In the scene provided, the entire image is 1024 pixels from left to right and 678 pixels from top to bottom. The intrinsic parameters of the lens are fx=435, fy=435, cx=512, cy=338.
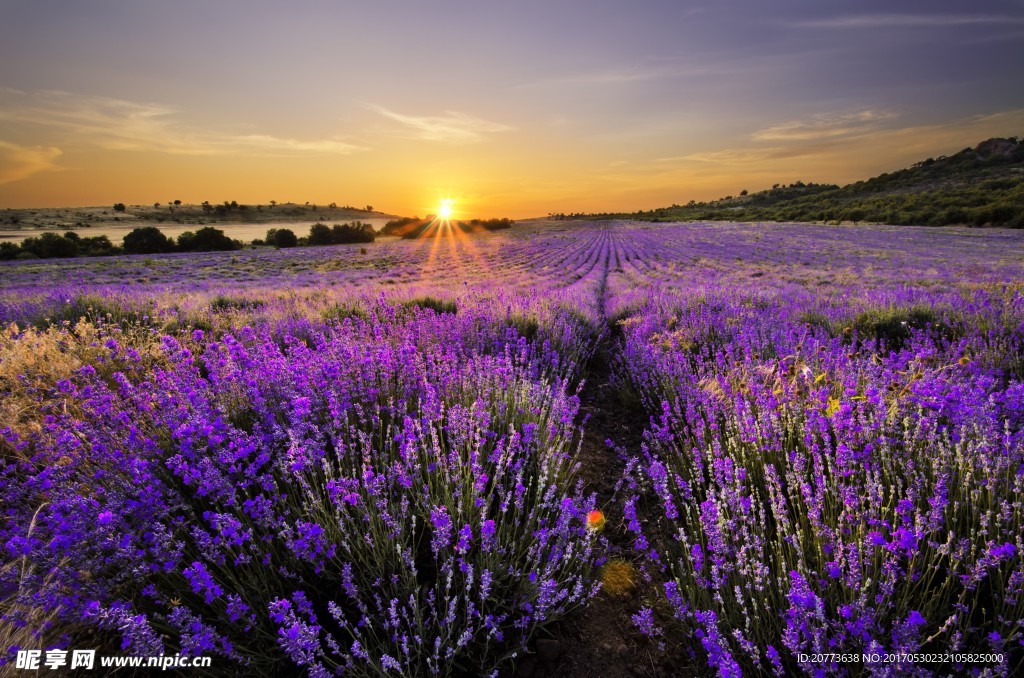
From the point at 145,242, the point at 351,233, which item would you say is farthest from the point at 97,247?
the point at 351,233

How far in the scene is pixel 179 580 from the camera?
185cm

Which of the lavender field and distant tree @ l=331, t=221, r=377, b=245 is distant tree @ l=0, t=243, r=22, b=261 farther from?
the lavender field

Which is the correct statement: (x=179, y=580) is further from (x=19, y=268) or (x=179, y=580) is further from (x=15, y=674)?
(x=19, y=268)

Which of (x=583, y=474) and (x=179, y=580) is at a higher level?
(x=179, y=580)

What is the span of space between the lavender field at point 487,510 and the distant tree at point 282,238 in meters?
42.1

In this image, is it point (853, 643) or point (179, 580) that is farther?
point (179, 580)

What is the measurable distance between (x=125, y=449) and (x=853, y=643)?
3.39 metres

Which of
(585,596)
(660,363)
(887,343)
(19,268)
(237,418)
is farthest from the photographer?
(19,268)

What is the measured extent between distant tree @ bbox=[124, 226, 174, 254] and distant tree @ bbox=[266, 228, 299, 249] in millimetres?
8848

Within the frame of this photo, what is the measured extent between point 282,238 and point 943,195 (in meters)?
63.2

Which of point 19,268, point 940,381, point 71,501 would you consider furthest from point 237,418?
point 19,268

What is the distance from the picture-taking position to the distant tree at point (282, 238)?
41.8 m

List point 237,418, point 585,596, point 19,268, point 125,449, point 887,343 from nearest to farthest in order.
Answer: point 585,596, point 125,449, point 237,418, point 887,343, point 19,268

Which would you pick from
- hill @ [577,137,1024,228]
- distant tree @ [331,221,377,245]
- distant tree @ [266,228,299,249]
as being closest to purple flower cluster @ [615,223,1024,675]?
hill @ [577,137,1024,228]
